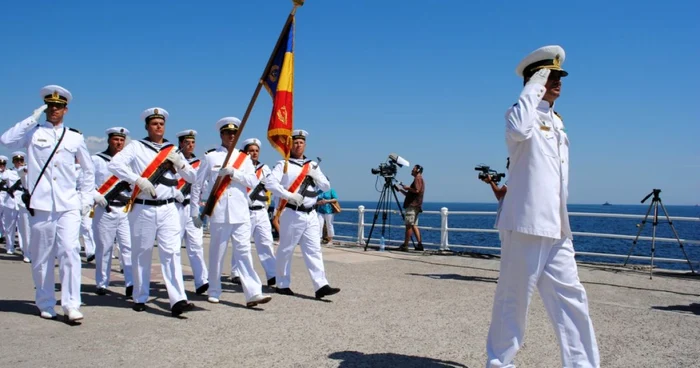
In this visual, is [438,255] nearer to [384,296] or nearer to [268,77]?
[384,296]

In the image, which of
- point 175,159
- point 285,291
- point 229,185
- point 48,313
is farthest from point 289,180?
point 48,313

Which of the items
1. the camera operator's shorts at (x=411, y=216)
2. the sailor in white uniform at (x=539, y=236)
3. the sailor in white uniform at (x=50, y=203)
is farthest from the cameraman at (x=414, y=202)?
the sailor in white uniform at (x=539, y=236)

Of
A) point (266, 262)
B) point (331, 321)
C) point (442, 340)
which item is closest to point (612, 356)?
point (442, 340)

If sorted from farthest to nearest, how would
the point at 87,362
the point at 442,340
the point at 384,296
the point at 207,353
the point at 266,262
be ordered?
the point at 266,262, the point at 384,296, the point at 442,340, the point at 207,353, the point at 87,362

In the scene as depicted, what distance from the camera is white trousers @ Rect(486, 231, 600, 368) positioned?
3859 millimetres

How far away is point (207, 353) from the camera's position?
4.78 meters

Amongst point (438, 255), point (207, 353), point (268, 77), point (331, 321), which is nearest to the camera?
point (207, 353)

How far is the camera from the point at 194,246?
8.45m

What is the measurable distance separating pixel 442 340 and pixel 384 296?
7.98 feet

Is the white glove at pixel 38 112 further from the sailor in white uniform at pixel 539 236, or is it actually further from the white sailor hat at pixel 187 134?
the sailor in white uniform at pixel 539 236

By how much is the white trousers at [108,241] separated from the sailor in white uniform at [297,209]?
6.68 feet

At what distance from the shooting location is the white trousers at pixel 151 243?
6449 millimetres

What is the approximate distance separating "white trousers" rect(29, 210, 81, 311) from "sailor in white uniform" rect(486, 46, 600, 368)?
14.4ft

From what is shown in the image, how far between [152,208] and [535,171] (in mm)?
4363
